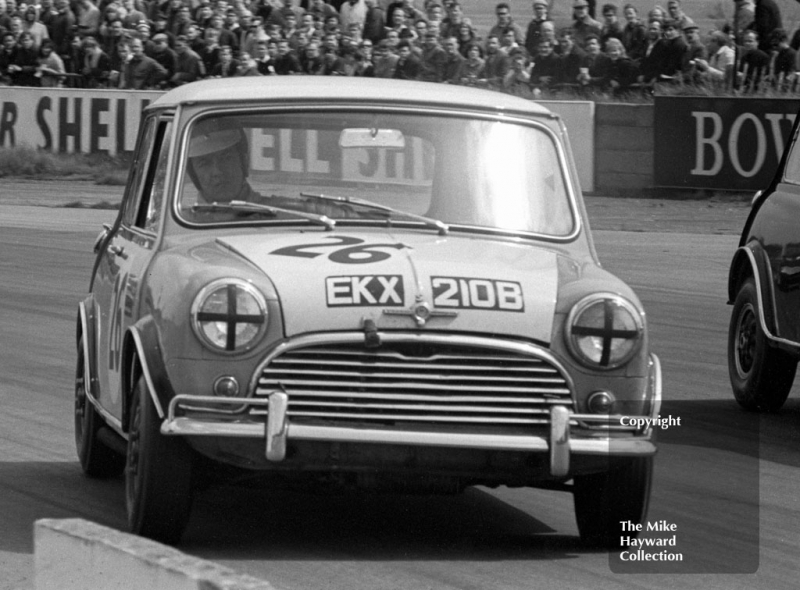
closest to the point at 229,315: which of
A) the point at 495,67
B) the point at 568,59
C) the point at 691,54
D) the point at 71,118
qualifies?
the point at 691,54

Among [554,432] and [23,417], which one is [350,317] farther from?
[23,417]

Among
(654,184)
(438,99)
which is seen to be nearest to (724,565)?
(438,99)

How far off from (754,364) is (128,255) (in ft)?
12.7

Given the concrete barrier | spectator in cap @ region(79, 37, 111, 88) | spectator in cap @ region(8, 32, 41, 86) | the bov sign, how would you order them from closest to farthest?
the concrete barrier
the bov sign
spectator in cap @ region(79, 37, 111, 88)
spectator in cap @ region(8, 32, 41, 86)

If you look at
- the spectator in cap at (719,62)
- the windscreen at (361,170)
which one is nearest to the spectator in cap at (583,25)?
the spectator in cap at (719,62)

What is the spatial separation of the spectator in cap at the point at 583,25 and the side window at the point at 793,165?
1373cm

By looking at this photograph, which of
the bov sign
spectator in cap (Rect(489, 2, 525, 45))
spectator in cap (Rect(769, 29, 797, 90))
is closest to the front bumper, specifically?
the bov sign

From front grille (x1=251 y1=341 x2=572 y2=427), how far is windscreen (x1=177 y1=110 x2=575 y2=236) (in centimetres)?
91

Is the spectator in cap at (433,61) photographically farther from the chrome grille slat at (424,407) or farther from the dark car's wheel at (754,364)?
the chrome grille slat at (424,407)

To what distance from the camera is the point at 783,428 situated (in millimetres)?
8289

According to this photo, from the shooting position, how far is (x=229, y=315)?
16.5 ft

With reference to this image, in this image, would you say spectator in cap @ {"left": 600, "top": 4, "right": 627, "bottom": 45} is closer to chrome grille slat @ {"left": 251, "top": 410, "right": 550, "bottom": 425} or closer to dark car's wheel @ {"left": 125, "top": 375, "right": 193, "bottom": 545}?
chrome grille slat @ {"left": 251, "top": 410, "right": 550, "bottom": 425}

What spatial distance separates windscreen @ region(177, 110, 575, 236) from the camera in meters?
5.89

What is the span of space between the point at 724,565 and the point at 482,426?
0.96 m
